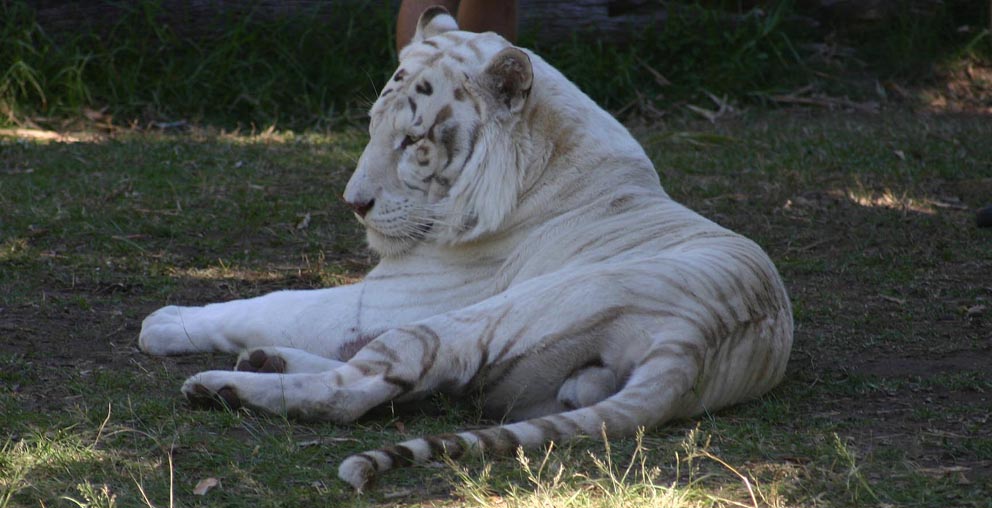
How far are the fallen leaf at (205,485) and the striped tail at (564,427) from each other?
0.86 ft

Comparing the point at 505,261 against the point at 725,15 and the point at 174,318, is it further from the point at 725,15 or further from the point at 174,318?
the point at 725,15

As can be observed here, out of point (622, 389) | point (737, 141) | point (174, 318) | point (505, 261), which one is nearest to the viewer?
point (622, 389)

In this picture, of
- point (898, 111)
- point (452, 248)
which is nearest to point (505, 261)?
point (452, 248)

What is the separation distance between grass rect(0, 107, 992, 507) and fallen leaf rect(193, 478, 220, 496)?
2 cm

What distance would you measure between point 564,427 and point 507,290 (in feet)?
2.02

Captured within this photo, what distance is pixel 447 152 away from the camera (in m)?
3.54

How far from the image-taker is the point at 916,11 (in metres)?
9.14

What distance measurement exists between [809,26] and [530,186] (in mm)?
6068

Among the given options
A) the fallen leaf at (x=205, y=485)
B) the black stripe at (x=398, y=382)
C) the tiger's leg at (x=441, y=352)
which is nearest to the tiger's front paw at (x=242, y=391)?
the tiger's leg at (x=441, y=352)

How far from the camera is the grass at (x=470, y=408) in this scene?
98.7 inches

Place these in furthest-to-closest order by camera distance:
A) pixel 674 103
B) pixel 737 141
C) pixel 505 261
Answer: pixel 674 103 < pixel 737 141 < pixel 505 261

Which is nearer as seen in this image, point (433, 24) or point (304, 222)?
point (433, 24)

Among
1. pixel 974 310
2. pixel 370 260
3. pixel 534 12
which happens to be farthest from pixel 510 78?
pixel 534 12

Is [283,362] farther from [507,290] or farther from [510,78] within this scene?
[510,78]
